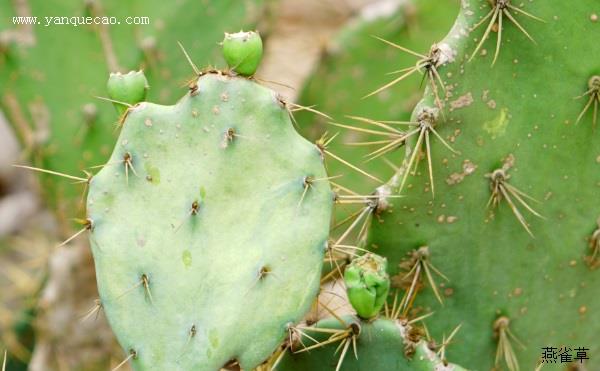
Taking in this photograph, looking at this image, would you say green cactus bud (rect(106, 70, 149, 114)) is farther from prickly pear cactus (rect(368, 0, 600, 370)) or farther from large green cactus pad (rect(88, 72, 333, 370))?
prickly pear cactus (rect(368, 0, 600, 370))

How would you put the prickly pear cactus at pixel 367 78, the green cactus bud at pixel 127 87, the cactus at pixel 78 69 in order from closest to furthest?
the green cactus bud at pixel 127 87 < the cactus at pixel 78 69 < the prickly pear cactus at pixel 367 78

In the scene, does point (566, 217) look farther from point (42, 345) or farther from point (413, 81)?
point (42, 345)

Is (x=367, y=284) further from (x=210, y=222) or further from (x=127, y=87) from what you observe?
(x=127, y=87)

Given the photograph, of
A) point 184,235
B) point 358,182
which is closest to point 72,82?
point 358,182

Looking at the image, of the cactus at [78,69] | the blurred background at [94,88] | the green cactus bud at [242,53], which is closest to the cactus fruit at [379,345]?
the green cactus bud at [242,53]

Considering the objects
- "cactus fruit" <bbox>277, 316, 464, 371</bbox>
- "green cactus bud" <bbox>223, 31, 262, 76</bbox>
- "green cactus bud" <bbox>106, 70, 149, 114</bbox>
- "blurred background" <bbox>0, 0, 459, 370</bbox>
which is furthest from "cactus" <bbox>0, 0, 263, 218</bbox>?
"cactus fruit" <bbox>277, 316, 464, 371</bbox>

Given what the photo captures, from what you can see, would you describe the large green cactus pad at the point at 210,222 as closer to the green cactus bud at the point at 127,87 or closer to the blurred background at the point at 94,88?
the green cactus bud at the point at 127,87
